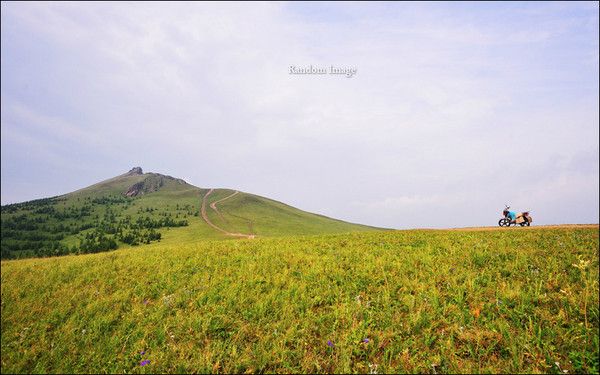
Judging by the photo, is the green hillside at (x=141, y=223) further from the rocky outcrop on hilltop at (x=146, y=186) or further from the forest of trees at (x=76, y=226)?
the rocky outcrop on hilltop at (x=146, y=186)

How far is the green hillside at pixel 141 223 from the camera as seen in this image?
205ft

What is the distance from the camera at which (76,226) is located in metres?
90.2

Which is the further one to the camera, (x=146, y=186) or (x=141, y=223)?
(x=146, y=186)

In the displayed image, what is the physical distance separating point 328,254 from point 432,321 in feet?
21.2

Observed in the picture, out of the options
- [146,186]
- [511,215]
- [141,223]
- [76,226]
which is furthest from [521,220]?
[146,186]

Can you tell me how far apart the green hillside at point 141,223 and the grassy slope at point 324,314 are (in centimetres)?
4783

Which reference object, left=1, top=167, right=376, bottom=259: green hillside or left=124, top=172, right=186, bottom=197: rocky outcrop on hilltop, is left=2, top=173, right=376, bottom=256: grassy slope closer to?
left=1, top=167, right=376, bottom=259: green hillside

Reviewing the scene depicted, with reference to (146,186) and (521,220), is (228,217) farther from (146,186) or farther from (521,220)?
(146,186)

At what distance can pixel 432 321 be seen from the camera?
679 cm

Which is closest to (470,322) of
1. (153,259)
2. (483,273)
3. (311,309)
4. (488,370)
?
(488,370)

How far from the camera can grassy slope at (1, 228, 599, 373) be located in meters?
5.75

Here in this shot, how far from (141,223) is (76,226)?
1130 inches

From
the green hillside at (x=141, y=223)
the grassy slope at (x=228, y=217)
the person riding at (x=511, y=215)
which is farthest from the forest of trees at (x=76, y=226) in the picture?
the person riding at (x=511, y=215)

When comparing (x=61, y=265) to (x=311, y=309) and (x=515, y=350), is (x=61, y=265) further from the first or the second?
(x=515, y=350)
